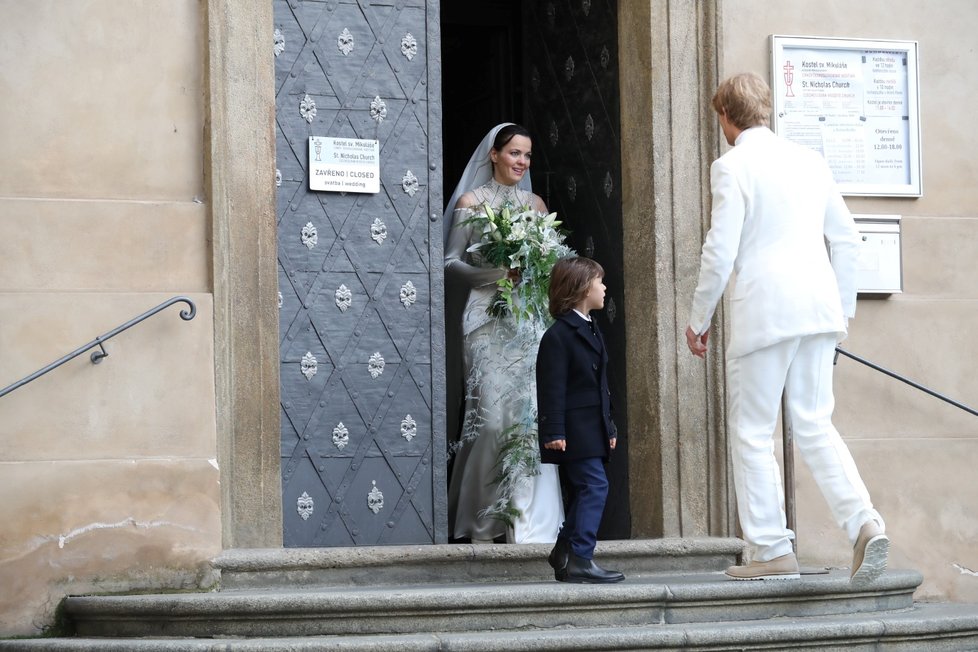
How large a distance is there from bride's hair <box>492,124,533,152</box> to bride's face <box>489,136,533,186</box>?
16 millimetres

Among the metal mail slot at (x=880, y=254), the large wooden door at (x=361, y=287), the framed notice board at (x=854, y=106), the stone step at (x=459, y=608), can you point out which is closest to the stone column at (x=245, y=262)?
the large wooden door at (x=361, y=287)

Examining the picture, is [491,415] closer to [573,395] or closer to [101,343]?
[573,395]

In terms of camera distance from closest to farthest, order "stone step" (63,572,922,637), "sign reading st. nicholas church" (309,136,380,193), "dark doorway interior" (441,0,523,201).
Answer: "stone step" (63,572,922,637)
"sign reading st. nicholas church" (309,136,380,193)
"dark doorway interior" (441,0,523,201)

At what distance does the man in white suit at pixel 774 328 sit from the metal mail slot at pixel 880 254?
1.73 m

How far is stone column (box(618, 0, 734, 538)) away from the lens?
8188mm

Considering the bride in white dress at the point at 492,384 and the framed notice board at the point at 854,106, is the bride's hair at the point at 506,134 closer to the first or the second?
the bride in white dress at the point at 492,384

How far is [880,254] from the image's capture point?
28.1ft

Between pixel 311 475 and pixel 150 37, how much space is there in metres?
2.23

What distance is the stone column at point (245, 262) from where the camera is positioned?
24.6ft

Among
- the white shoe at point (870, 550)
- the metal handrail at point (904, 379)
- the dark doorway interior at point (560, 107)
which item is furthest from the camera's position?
the dark doorway interior at point (560, 107)

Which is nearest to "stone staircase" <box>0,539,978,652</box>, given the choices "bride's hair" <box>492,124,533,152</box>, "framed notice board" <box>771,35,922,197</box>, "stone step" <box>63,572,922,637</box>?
"stone step" <box>63,572,922,637</box>

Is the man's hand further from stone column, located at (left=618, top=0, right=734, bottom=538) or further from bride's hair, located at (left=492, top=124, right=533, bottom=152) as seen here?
bride's hair, located at (left=492, top=124, right=533, bottom=152)

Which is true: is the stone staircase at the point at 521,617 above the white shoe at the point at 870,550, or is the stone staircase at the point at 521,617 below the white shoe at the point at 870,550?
below

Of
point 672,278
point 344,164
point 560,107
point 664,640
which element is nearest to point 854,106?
point 672,278
